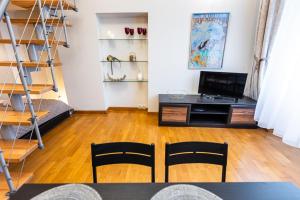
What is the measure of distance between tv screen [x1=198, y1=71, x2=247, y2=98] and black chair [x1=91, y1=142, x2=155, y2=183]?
2571 mm

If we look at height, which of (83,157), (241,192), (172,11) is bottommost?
(83,157)

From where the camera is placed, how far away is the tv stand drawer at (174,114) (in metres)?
3.18

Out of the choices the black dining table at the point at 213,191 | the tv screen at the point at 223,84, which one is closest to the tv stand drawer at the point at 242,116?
the tv screen at the point at 223,84

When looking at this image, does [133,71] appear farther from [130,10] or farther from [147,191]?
[147,191]

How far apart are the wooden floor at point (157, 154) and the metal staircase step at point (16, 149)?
0.45 m

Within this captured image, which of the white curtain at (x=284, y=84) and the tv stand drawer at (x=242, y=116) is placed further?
the tv stand drawer at (x=242, y=116)

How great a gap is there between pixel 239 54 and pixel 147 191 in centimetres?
339

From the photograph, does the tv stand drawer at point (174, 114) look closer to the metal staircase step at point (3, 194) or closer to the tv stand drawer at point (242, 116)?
the tv stand drawer at point (242, 116)

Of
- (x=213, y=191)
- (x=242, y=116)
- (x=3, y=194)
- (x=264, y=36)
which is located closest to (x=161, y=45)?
(x=264, y=36)

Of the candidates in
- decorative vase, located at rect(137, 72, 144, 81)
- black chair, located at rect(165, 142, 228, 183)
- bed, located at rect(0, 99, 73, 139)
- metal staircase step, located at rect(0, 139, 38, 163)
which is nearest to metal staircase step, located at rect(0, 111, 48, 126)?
metal staircase step, located at rect(0, 139, 38, 163)

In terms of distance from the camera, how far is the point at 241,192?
879 millimetres

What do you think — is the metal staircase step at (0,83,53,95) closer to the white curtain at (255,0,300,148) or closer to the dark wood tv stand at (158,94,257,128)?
the dark wood tv stand at (158,94,257,128)

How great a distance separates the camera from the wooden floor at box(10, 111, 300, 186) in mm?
1990

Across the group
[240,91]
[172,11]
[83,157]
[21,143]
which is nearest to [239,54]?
[240,91]
